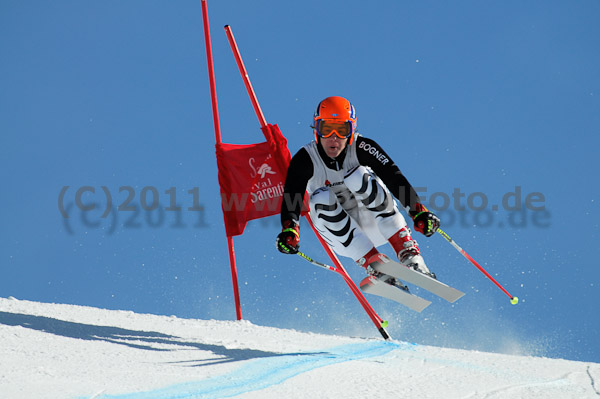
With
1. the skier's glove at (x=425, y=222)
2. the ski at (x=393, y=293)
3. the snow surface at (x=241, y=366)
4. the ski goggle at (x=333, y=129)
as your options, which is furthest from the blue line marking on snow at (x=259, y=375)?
the ski goggle at (x=333, y=129)

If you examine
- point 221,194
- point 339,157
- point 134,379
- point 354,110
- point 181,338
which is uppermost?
point 354,110

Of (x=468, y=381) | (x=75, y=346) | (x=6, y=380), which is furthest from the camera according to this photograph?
(x=75, y=346)

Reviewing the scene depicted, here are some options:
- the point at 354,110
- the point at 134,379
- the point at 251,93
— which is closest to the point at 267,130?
the point at 251,93

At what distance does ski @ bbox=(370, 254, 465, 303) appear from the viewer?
5023mm

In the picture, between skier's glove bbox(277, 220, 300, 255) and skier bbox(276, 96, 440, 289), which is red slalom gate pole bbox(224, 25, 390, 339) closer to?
skier bbox(276, 96, 440, 289)

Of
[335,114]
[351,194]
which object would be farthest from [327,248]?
[335,114]

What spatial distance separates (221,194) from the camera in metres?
7.19

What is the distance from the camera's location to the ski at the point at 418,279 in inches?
198

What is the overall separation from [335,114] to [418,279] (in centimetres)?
151

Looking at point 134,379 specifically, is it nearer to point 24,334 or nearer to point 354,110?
point 24,334

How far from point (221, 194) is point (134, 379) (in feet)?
10.8

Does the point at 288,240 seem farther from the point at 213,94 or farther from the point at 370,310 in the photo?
the point at 213,94

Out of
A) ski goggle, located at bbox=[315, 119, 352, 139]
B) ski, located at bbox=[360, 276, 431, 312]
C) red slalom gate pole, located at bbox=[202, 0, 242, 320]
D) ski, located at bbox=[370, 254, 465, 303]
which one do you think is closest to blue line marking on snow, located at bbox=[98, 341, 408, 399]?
ski, located at bbox=[360, 276, 431, 312]

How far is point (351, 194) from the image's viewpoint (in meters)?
5.43
